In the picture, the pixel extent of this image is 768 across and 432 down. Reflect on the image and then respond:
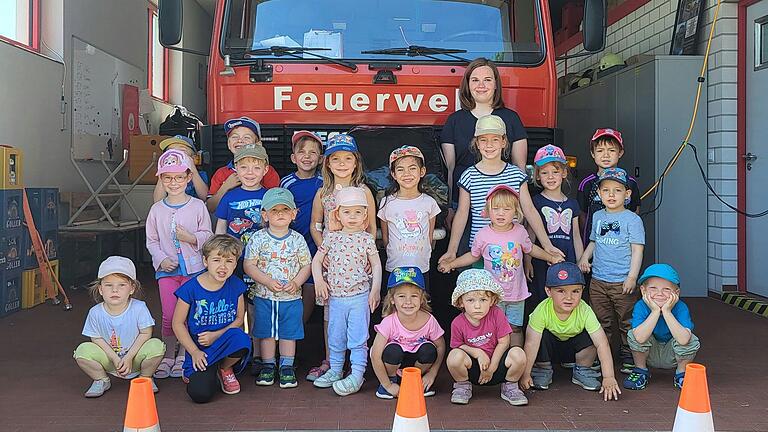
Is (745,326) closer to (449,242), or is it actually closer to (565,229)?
(565,229)

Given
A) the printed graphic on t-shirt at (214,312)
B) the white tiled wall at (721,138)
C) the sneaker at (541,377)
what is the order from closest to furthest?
the printed graphic on t-shirt at (214,312) → the sneaker at (541,377) → the white tiled wall at (721,138)

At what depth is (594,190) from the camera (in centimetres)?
552

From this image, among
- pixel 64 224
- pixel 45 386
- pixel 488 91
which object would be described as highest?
pixel 488 91

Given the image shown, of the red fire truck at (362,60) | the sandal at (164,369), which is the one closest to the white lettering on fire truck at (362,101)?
the red fire truck at (362,60)

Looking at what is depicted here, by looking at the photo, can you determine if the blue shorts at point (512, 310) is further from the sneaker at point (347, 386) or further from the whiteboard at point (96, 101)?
the whiteboard at point (96, 101)

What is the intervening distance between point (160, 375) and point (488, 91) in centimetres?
280

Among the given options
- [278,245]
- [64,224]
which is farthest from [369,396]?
[64,224]

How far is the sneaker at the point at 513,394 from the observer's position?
430 centimetres

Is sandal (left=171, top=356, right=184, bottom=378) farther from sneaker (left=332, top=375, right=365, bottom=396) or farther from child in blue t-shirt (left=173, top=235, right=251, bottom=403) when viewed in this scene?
sneaker (left=332, top=375, right=365, bottom=396)

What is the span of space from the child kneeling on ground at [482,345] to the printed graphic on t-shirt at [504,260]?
0.80 ft

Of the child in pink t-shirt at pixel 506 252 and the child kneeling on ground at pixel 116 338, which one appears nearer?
the child kneeling on ground at pixel 116 338

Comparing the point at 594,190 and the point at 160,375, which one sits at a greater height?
the point at 594,190

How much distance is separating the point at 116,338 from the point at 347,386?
1403 millimetres

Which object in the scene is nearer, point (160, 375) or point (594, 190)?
point (160, 375)
